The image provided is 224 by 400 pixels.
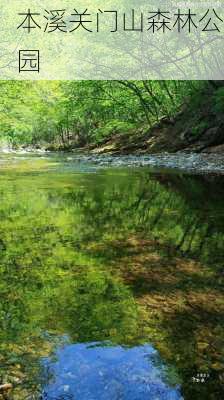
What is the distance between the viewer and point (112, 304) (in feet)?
17.2

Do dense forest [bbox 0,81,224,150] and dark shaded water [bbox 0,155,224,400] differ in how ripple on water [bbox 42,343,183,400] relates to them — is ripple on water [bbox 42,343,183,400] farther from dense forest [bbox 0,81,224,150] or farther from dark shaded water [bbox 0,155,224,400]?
dense forest [bbox 0,81,224,150]

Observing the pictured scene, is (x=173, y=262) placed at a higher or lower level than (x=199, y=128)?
lower

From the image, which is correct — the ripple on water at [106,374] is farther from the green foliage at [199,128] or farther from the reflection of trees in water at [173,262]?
the green foliage at [199,128]

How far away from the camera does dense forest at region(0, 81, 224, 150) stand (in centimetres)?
3306

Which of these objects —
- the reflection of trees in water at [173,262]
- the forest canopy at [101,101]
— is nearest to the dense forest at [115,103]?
the forest canopy at [101,101]

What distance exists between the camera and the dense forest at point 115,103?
33062 mm

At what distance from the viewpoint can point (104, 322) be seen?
15.5 feet

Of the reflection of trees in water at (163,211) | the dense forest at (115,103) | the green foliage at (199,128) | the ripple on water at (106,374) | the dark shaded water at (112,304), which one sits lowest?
the ripple on water at (106,374)

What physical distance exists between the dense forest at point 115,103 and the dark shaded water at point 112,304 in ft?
58.0

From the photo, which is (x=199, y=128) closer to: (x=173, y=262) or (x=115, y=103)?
(x=115, y=103)

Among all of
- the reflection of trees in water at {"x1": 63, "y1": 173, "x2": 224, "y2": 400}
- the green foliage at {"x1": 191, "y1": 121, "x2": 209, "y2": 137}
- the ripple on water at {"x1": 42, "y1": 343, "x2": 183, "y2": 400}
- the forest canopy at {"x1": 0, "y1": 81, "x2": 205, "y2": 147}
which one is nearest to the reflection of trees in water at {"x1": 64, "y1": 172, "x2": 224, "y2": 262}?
the reflection of trees in water at {"x1": 63, "y1": 173, "x2": 224, "y2": 400}

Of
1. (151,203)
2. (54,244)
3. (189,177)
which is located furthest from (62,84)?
(54,244)

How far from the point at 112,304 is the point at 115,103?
Result: 40.2 m

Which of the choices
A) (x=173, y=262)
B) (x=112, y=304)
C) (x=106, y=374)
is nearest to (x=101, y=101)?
(x=173, y=262)
